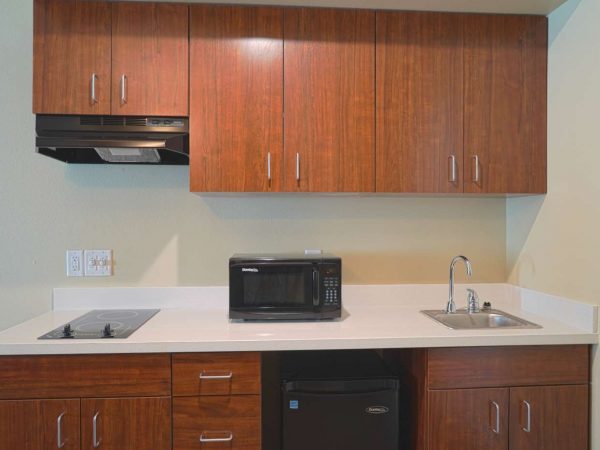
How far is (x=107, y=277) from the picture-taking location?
6.22 ft

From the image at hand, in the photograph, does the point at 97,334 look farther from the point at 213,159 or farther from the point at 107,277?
the point at 213,159

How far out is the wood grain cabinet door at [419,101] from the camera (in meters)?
1.65

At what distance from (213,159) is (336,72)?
67cm

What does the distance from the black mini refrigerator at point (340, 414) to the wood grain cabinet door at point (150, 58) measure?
1305 mm

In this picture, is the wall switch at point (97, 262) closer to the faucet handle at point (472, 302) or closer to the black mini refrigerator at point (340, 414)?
the black mini refrigerator at point (340, 414)

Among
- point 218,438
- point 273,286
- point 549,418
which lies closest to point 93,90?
point 273,286

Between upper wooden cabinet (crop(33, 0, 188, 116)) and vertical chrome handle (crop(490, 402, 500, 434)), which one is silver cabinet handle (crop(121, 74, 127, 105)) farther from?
vertical chrome handle (crop(490, 402, 500, 434))

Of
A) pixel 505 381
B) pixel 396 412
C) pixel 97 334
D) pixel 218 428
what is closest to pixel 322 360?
pixel 396 412

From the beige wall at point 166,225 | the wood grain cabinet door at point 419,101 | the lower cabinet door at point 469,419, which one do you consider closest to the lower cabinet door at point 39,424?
the beige wall at point 166,225

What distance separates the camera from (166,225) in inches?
75.5

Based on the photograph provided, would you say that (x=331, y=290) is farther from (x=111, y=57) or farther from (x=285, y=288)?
(x=111, y=57)

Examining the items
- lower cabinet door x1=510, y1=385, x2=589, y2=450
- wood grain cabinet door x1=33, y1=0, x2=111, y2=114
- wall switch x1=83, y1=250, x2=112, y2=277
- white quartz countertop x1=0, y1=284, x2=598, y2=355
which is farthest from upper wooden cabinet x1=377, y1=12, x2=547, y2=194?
wall switch x1=83, y1=250, x2=112, y2=277

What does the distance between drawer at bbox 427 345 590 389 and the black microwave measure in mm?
466

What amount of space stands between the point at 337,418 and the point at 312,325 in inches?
14.8
